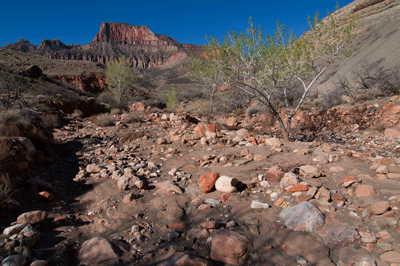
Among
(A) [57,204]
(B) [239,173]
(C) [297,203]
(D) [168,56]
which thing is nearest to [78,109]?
(A) [57,204]

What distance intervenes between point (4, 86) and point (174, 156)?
10.2 m

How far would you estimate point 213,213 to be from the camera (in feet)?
10.9

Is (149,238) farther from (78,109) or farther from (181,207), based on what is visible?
(78,109)

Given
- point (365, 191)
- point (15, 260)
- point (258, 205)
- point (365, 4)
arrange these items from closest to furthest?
point (15, 260) < point (365, 191) < point (258, 205) < point (365, 4)

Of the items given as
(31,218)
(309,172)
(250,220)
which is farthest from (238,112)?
(31,218)

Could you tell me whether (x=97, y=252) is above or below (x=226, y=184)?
below

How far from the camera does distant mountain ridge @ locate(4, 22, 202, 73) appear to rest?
109775 mm

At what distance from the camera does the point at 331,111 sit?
11836mm

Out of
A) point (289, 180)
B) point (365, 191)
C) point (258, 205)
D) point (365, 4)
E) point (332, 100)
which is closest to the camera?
point (365, 191)

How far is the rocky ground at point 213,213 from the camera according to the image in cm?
240

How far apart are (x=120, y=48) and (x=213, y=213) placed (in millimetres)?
138983

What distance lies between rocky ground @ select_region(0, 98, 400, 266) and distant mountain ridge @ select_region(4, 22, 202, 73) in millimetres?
102514

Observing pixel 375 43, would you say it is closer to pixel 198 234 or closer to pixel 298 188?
pixel 298 188

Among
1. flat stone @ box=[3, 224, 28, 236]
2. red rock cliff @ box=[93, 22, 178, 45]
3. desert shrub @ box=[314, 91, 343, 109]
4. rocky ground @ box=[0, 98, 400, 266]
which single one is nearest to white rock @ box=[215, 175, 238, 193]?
rocky ground @ box=[0, 98, 400, 266]
